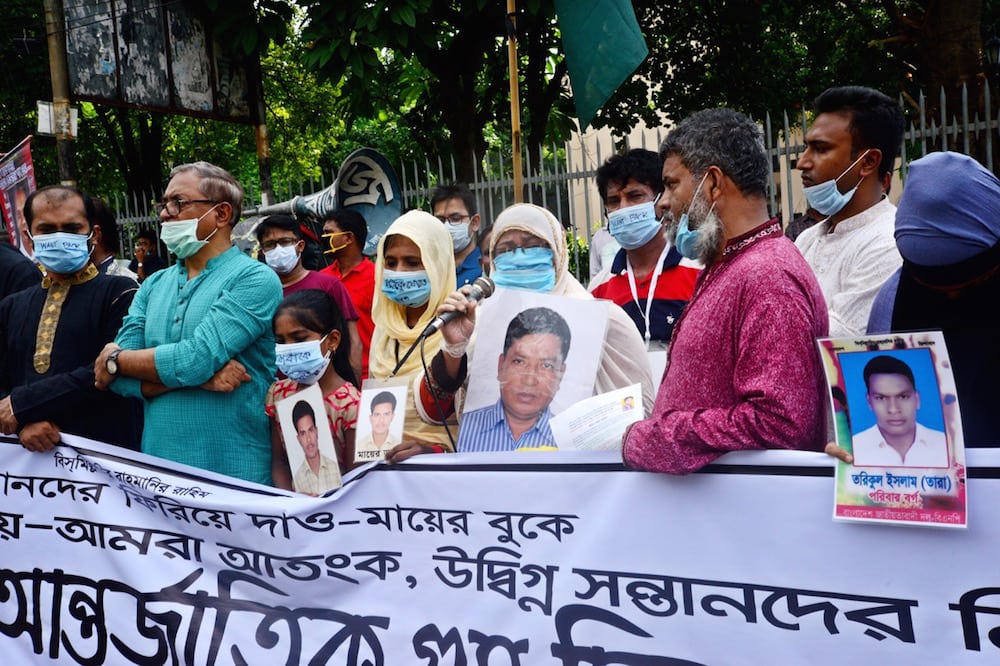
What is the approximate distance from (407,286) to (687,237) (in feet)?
4.43

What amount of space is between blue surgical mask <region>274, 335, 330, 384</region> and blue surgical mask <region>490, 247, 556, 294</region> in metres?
0.75

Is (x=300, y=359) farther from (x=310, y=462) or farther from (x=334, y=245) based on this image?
(x=334, y=245)

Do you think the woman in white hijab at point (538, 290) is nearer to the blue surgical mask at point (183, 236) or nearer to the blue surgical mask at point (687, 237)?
the blue surgical mask at point (687, 237)

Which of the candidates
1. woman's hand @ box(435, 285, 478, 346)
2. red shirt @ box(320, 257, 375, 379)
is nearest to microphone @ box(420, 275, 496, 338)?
woman's hand @ box(435, 285, 478, 346)

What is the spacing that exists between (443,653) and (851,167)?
209 cm

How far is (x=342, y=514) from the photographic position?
2941mm

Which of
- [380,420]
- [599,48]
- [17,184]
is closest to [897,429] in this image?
[380,420]

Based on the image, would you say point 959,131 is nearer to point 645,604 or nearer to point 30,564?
point 645,604

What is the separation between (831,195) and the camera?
322cm

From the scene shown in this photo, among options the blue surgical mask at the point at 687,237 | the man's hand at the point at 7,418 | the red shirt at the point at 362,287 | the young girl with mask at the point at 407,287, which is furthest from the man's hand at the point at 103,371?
the blue surgical mask at the point at 687,237

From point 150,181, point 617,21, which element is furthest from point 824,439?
point 150,181

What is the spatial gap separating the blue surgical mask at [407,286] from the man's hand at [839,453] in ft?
5.89

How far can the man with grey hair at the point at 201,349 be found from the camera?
3.48 m

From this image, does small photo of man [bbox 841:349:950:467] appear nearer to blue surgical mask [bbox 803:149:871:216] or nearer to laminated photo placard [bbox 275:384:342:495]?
blue surgical mask [bbox 803:149:871:216]
